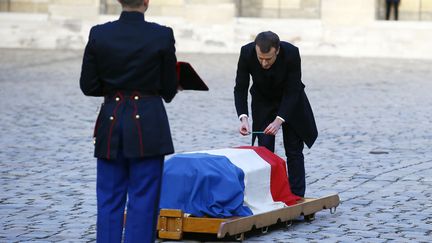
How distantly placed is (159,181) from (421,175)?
5.46 metres

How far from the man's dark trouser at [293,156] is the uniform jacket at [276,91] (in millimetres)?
75

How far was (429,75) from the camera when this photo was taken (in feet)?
80.6

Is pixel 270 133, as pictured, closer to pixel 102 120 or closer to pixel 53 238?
pixel 53 238

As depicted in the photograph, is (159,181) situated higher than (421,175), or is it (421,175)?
(159,181)

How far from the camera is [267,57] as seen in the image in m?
8.78

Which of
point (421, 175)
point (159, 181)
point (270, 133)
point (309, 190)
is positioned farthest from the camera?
point (421, 175)

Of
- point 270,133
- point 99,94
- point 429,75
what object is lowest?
point 429,75

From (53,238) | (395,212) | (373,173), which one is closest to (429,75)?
(373,173)

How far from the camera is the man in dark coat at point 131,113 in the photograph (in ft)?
21.6

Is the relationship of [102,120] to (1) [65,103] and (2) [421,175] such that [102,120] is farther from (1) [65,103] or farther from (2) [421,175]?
(1) [65,103]

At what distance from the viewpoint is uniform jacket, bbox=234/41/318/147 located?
9.09m

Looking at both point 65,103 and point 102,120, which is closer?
point 102,120

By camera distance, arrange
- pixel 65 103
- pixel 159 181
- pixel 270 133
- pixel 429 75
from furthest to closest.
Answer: pixel 429 75, pixel 65 103, pixel 270 133, pixel 159 181

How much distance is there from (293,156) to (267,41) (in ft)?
3.73
